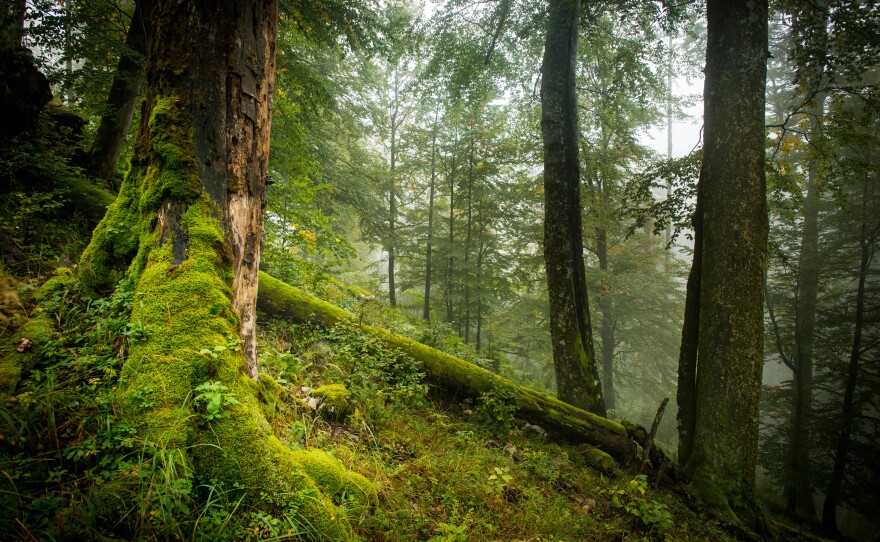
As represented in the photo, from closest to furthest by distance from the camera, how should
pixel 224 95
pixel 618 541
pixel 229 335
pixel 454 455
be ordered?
pixel 229 335
pixel 224 95
pixel 618 541
pixel 454 455

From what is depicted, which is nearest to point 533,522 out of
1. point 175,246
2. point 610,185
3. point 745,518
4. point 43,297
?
point 745,518

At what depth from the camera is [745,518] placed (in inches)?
169

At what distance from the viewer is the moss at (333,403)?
11.0 ft

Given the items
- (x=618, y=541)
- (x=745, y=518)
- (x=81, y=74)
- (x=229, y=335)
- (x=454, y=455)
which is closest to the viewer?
(x=229, y=335)

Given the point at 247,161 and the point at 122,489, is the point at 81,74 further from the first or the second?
the point at 122,489

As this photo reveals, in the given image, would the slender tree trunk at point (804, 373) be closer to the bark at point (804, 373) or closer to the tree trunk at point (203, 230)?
the bark at point (804, 373)

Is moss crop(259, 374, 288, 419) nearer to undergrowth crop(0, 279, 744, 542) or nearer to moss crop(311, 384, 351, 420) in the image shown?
undergrowth crop(0, 279, 744, 542)

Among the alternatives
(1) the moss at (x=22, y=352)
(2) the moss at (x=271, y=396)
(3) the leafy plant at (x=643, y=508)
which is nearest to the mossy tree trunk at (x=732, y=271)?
(3) the leafy plant at (x=643, y=508)

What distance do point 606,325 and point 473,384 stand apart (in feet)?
35.7

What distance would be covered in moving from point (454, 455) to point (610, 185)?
412 inches

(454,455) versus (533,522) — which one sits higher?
(454,455)

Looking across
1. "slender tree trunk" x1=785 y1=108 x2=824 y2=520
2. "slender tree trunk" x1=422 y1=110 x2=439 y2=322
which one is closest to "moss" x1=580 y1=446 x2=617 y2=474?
"slender tree trunk" x1=422 y1=110 x2=439 y2=322

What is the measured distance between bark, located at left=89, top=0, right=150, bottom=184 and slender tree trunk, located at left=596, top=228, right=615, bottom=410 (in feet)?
43.4

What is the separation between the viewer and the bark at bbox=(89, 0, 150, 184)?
5391mm
